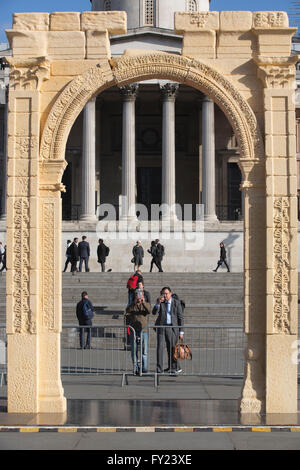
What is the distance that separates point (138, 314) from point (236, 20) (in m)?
7.30

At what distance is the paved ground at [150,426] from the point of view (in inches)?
405

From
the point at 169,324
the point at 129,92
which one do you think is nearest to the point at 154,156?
the point at 129,92

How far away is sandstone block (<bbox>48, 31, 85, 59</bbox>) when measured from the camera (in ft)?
44.1

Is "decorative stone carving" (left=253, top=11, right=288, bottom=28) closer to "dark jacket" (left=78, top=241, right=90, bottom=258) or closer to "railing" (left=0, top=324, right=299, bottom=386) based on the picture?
"railing" (left=0, top=324, right=299, bottom=386)

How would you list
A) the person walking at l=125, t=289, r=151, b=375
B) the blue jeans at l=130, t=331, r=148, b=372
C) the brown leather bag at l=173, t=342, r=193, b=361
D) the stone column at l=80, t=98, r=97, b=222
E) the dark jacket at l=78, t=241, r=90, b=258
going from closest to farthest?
the brown leather bag at l=173, t=342, r=193, b=361, the blue jeans at l=130, t=331, r=148, b=372, the person walking at l=125, t=289, r=151, b=375, the dark jacket at l=78, t=241, r=90, b=258, the stone column at l=80, t=98, r=97, b=222

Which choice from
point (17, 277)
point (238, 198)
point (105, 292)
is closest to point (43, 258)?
point (17, 277)

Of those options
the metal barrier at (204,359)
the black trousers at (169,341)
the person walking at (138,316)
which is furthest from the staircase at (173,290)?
the black trousers at (169,341)

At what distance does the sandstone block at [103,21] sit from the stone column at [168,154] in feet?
104

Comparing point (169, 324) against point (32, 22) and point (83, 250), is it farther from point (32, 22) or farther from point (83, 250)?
point (83, 250)

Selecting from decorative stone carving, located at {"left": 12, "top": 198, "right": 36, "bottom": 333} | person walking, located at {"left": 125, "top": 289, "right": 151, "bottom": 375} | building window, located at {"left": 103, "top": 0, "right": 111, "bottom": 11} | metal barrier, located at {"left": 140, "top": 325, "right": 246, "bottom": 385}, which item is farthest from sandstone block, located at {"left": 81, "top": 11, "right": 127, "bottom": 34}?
building window, located at {"left": 103, "top": 0, "right": 111, "bottom": 11}

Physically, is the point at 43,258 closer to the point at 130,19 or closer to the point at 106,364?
the point at 106,364

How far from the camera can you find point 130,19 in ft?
174

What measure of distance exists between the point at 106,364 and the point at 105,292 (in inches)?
493

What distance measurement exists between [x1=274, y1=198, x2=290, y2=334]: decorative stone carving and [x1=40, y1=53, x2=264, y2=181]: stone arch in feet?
2.75
